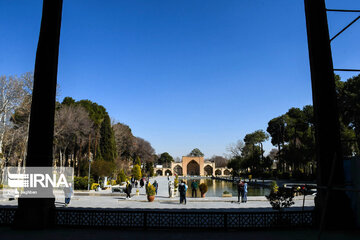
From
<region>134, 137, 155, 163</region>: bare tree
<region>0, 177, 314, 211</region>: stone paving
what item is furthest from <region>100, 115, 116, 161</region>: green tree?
<region>134, 137, 155, 163</region>: bare tree

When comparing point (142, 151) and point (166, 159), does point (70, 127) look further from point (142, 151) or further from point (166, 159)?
point (166, 159)

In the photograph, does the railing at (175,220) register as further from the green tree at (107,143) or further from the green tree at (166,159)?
the green tree at (166,159)

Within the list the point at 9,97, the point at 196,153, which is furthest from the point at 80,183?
the point at 196,153

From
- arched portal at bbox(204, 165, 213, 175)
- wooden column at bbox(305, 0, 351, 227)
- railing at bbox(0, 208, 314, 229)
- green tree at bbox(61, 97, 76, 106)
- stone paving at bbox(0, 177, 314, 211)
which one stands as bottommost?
arched portal at bbox(204, 165, 213, 175)

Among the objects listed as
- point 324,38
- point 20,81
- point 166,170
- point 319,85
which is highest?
point 20,81

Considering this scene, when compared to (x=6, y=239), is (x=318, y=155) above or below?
above

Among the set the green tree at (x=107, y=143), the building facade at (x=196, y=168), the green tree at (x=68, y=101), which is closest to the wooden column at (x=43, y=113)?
the green tree at (x=107, y=143)

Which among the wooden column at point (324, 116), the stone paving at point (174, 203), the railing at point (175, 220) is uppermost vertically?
the wooden column at point (324, 116)

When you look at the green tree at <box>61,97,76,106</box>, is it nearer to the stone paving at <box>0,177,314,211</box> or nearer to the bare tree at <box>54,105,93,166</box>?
the bare tree at <box>54,105,93,166</box>

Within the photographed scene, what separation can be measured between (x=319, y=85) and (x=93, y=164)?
79.6 ft

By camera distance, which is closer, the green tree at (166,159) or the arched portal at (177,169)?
the arched portal at (177,169)

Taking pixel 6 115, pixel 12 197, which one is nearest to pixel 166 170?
pixel 6 115

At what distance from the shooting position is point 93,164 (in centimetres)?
2670

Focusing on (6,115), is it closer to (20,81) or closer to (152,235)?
(20,81)
